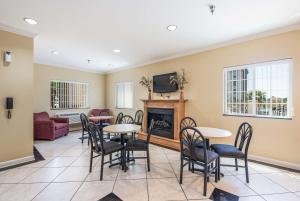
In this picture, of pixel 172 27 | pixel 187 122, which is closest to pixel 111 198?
pixel 187 122

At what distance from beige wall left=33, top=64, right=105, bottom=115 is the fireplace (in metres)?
3.22

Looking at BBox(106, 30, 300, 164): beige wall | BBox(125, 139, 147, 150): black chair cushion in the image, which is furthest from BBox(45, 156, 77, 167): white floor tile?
BBox(106, 30, 300, 164): beige wall

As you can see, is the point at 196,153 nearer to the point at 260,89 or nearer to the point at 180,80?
the point at 260,89

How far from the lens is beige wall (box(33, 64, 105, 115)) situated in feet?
18.7

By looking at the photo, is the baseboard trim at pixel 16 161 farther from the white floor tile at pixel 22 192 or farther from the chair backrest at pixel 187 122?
the chair backrest at pixel 187 122

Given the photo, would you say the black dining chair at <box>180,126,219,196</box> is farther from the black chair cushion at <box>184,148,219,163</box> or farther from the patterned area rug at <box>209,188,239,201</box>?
the patterned area rug at <box>209,188,239,201</box>

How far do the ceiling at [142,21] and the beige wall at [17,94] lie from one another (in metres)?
0.33

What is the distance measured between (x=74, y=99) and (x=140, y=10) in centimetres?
538

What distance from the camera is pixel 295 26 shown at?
293cm

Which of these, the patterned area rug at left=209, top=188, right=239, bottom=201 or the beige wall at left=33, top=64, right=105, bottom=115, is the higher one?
the beige wall at left=33, top=64, right=105, bottom=115

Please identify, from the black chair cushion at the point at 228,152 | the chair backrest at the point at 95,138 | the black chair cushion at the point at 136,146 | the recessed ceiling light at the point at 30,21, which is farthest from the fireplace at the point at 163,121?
the recessed ceiling light at the point at 30,21

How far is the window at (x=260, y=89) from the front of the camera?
10.3 feet

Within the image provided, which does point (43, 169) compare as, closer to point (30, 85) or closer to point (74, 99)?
point (30, 85)

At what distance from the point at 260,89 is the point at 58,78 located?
6.43 metres
